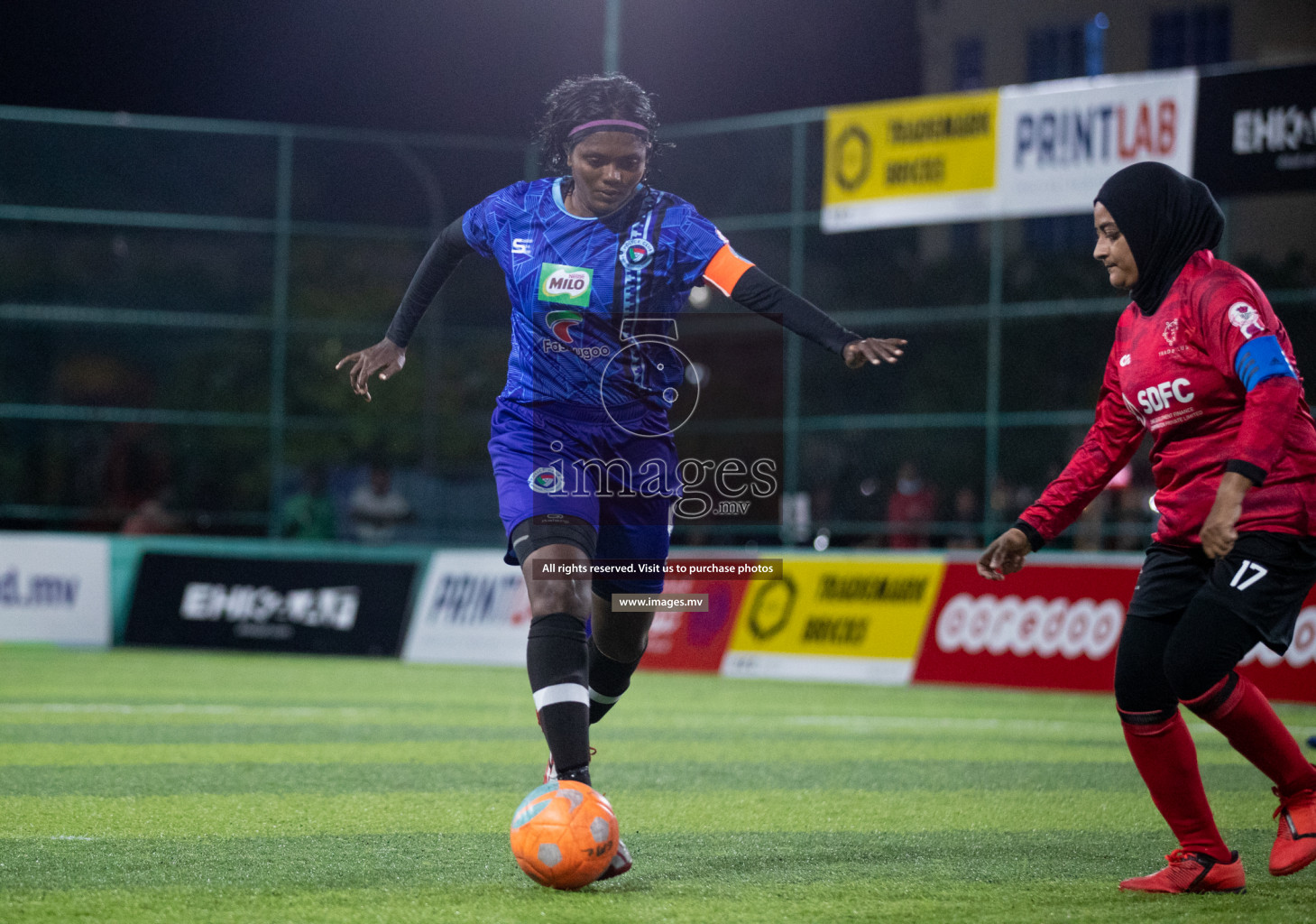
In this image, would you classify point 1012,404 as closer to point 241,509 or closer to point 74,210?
point 241,509

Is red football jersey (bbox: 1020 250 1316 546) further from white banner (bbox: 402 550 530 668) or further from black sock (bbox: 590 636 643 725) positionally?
white banner (bbox: 402 550 530 668)

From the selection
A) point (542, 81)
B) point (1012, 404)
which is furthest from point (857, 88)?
point (1012, 404)

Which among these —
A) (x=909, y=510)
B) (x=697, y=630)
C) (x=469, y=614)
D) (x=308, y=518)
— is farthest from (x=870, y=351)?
(x=308, y=518)

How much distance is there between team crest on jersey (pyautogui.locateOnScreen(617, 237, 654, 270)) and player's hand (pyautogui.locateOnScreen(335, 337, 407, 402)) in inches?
34.5

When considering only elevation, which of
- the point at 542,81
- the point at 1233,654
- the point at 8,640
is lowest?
the point at 8,640

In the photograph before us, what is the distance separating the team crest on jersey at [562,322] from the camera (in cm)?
552

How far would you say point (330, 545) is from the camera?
19062 millimetres

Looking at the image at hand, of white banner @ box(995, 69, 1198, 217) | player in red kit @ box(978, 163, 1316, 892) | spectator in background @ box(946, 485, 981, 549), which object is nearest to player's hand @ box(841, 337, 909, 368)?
player in red kit @ box(978, 163, 1316, 892)

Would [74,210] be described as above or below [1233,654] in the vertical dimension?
A: above

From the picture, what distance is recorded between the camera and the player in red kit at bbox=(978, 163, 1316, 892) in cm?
486

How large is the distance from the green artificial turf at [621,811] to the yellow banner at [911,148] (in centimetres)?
674

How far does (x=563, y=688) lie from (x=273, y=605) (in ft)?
43.4

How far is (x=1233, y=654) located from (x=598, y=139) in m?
2.63

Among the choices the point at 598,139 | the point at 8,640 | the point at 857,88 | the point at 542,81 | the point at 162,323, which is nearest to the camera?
the point at 598,139
